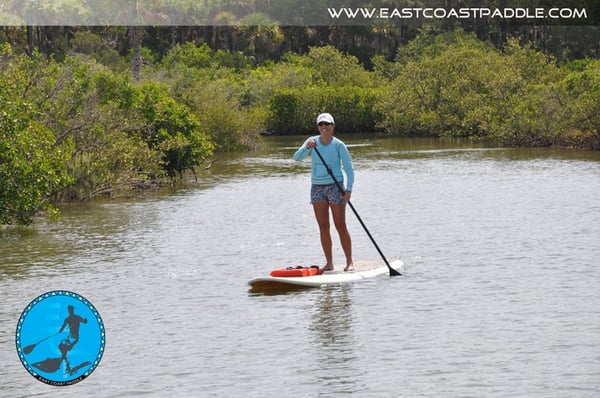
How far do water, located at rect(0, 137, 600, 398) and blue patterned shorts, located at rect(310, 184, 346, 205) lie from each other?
1.20 m

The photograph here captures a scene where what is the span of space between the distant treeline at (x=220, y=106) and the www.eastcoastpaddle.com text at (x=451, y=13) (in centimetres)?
356

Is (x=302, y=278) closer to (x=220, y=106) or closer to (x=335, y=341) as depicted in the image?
(x=335, y=341)

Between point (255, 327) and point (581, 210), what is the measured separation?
14371 millimetres

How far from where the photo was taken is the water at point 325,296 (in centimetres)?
1198

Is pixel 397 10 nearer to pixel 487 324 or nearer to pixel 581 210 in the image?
pixel 581 210

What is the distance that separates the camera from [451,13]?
334ft

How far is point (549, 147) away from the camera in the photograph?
52.7m

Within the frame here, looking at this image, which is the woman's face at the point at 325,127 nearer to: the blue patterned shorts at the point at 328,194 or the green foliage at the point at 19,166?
the blue patterned shorts at the point at 328,194

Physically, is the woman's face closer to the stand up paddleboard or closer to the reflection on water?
the stand up paddleboard

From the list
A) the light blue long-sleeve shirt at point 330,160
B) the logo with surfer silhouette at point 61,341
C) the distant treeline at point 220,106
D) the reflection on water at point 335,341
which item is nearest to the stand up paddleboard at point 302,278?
the reflection on water at point 335,341

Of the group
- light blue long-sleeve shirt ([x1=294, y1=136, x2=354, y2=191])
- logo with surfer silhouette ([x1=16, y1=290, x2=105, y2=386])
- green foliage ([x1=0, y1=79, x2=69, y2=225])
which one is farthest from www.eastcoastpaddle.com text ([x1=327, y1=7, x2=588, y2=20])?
logo with surfer silhouette ([x1=16, y1=290, x2=105, y2=386])

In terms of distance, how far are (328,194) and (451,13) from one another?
87237 millimetres

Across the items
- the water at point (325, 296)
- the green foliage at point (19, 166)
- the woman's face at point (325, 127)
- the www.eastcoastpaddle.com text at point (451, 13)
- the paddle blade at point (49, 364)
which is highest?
the www.eastcoastpaddle.com text at point (451, 13)

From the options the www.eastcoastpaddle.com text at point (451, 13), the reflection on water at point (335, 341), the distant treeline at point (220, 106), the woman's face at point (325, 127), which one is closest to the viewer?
the reflection on water at point (335, 341)
